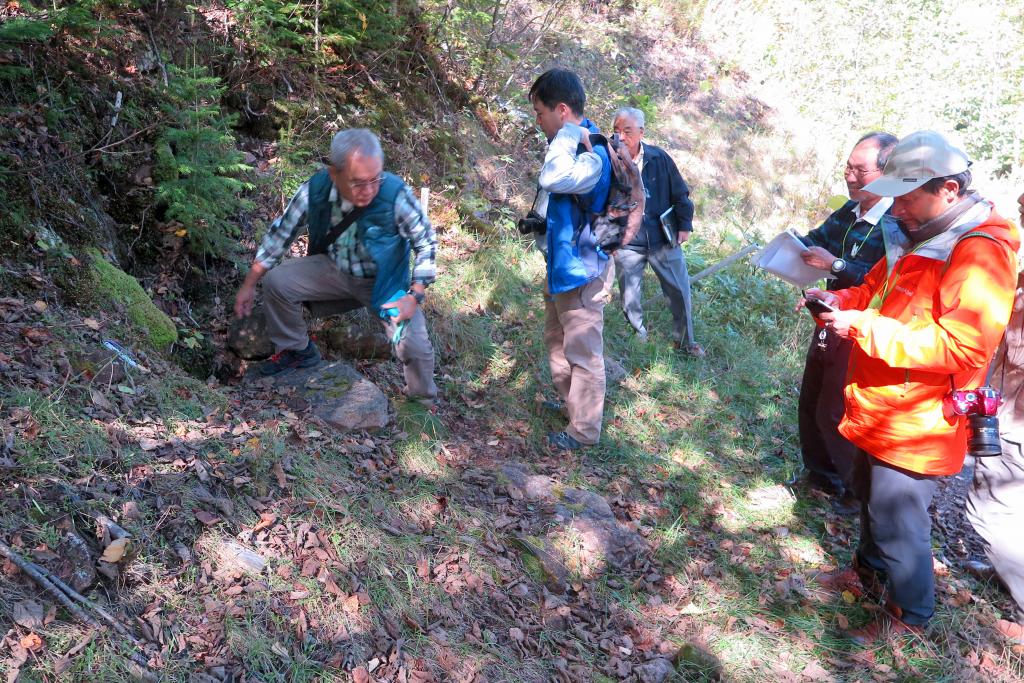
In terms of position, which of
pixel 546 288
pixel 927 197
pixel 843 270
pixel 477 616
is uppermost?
pixel 927 197

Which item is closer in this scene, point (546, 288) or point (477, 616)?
point (477, 616)

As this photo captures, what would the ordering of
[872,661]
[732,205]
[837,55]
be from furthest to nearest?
[837,55], [732,205], [872,661]

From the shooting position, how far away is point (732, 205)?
1160 cm

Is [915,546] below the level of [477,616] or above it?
above

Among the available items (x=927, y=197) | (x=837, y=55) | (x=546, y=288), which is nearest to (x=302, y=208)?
(x=546, y=288)

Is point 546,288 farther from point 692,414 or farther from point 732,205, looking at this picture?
point 732,205

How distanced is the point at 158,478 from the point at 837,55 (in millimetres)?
17221

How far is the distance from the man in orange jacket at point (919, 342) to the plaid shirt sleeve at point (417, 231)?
241cm

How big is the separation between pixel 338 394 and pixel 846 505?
12.5 ft

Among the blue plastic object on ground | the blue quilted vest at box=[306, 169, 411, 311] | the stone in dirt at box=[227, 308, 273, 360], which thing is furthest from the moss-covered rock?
the blue plastic object on ground

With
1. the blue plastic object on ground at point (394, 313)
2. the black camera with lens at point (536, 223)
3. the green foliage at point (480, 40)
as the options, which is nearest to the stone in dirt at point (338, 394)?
the blue plastic object on ground at point (394, 313)

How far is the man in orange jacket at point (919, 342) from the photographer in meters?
2.90

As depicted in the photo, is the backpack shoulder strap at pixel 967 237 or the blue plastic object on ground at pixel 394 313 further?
the blue plastic object on ground at pixel 394 313

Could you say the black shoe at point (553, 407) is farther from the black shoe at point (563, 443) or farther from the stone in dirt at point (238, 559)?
the stone in dirt at point (238, 559)
